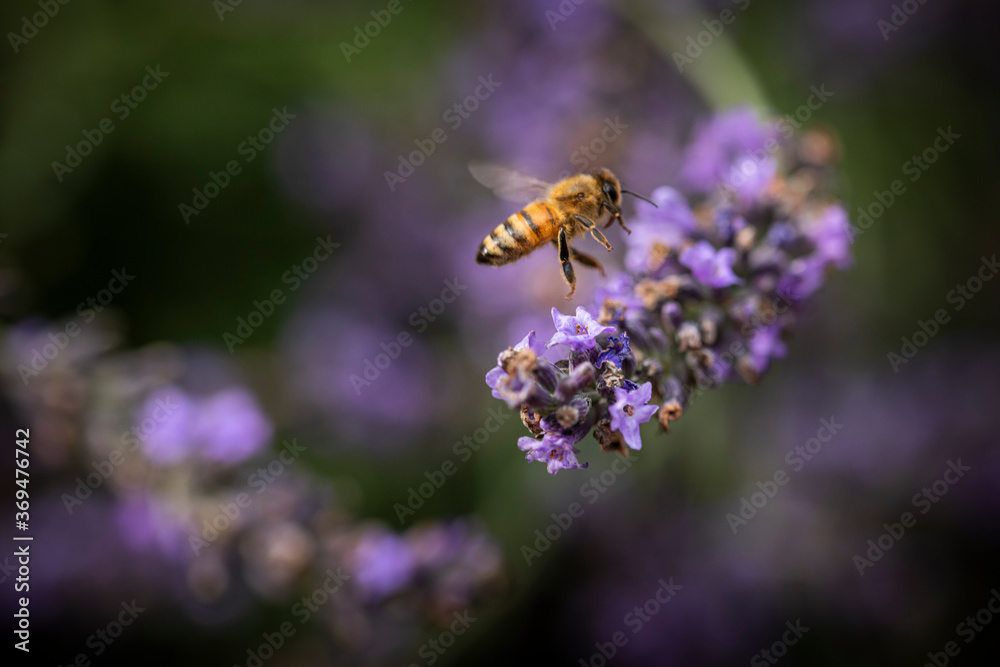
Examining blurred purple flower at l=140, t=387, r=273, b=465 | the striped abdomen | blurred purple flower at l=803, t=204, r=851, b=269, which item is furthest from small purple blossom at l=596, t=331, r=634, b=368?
blurred purple flower at l=140, t=387, r=273, b=465

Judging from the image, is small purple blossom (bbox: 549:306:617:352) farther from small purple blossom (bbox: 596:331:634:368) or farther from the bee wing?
the bee wing

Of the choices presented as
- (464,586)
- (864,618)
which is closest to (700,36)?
(464,586)

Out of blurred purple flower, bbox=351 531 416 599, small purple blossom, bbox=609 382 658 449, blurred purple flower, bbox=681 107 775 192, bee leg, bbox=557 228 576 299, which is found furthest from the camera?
blurred purple flower, bbox=351 531 416 599

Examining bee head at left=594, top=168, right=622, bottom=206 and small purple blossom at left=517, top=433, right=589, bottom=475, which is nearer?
small purple blossom at left=517, top=433, right=589, bottom=475

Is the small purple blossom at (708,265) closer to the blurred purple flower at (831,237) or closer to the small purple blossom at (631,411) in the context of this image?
the blurred purple flower at (831,237)

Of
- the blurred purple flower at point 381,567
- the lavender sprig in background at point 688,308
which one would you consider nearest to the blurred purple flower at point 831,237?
the lavender sprig in background at point 688,308

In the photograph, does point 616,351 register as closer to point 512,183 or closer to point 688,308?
point 688,308

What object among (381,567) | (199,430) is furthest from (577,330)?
(199,430)

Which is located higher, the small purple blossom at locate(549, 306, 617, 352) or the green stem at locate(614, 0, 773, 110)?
the green stem at locate(614, 0, 773, 110)
